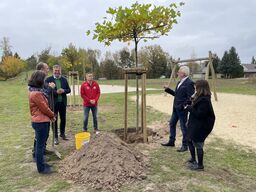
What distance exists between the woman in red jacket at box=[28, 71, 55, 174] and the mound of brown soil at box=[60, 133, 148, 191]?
1.53 ft

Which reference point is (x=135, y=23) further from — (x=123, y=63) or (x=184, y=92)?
(x=123, y=63)

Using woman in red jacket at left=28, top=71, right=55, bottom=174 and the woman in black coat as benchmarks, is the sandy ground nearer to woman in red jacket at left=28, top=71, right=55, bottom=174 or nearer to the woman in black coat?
the woman in black coat

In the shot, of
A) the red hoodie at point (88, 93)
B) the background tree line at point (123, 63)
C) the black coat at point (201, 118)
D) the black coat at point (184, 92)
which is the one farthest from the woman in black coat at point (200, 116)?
the background tree line at point (123, 63)

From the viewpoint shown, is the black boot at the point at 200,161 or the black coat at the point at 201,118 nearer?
the black coat at the point at 201,118

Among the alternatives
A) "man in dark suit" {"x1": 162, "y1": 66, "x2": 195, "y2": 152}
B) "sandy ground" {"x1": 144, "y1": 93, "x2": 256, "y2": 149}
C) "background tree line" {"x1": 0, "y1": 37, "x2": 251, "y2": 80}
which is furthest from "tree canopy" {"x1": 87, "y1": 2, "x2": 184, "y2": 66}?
"background tree line" {"x1": 0, "y1": 37, "x2": 251, "y2": 80}

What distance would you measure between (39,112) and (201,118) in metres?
2.80

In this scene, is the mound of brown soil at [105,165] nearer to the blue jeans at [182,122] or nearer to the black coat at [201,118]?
the black coat at [201,118]

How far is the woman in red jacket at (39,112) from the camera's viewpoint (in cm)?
443

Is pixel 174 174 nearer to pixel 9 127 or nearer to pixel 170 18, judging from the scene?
pixel 170 18

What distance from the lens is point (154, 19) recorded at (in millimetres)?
5707

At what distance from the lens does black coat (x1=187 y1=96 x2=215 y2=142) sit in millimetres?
4422

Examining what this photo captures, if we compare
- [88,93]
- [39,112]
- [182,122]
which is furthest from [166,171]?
[88,93]

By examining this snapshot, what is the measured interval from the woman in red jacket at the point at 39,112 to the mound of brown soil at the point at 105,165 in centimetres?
47

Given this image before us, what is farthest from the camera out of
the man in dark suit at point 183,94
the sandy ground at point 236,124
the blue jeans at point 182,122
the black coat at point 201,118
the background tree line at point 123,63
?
the background tree line at point 123,63
